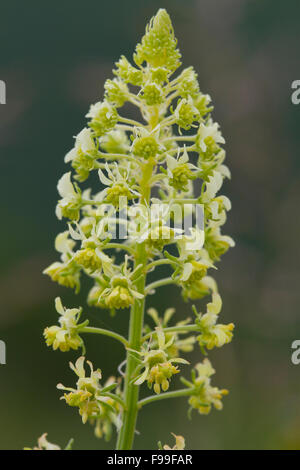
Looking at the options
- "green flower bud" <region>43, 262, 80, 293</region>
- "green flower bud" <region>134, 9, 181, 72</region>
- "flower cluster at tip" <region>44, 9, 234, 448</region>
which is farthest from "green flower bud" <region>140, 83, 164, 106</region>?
"green flower bud" <region>43, 262, 80, 293</region>

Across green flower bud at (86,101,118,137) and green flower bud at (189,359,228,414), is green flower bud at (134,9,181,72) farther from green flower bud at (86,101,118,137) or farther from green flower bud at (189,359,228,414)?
green flower bud at (189,359,228,414)

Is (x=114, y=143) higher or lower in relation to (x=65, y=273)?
higher

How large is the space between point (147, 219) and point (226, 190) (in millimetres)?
3725

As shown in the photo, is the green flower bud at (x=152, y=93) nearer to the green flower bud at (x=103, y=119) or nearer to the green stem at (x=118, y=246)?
the green flower bud at (x=103, y=119)

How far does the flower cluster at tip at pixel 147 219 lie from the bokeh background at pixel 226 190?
2.21 metres

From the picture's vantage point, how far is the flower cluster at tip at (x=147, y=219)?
103 inches

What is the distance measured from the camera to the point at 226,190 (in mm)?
6203

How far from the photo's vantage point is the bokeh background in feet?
16.9

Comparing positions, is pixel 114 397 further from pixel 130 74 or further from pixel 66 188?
pixel 130 74

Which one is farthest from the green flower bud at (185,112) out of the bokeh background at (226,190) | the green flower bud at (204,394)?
the bokeh background at (226,190)

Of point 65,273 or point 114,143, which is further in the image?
point 114,143

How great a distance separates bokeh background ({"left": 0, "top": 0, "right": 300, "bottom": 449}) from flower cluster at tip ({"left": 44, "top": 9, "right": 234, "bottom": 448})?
7.25ft

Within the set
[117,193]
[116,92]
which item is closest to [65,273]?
[117,193]

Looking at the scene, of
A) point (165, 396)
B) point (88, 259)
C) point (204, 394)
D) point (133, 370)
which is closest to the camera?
point (88, 259)
